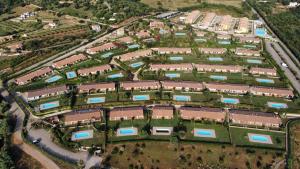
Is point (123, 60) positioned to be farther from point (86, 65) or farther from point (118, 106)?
point (118, 106)

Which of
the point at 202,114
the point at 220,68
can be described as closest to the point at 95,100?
the point at 202,114

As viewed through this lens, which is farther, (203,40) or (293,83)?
(203,40)

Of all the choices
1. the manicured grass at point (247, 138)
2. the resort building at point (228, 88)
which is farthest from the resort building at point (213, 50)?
the manicured grass at point (247, 138)

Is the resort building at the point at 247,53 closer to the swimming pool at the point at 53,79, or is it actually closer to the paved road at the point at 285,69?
the paved road at the point at 285,69

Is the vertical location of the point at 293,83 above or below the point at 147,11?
below

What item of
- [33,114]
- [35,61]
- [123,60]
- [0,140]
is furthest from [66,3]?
[0,140]

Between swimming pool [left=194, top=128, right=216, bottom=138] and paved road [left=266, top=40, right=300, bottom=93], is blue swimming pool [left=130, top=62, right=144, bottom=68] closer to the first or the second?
swimming pool [left=194, top=128, right=216, bottom=138]
